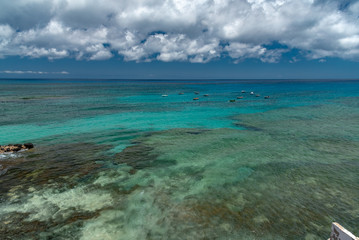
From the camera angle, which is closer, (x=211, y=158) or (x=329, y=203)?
(x=329, y=203)

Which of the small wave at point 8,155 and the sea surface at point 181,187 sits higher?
the sea surface at point 181,187

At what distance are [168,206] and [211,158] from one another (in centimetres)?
850

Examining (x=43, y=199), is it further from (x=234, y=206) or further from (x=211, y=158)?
(x=211, y=158)

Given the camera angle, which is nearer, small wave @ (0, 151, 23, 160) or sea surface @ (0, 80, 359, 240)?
sea surface @ (0, 80, 359, 240)

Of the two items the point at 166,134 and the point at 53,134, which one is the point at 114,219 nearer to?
the point at 166,134

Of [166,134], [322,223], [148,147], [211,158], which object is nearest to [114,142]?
[148,147]

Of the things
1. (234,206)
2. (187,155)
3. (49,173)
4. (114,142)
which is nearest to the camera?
(234,206)

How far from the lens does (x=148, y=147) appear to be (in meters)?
22.5

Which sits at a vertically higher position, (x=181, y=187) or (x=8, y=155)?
(x=181, y=187)

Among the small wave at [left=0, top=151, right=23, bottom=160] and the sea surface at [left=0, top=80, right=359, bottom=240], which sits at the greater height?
the sea surface at [left=0, top=80, right=359, bottom=240]

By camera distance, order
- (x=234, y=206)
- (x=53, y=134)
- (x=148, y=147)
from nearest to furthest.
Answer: (x=234, y=206) → (x=148, y=147) → (x=53, y=134)

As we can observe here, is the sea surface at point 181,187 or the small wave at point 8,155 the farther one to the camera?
the small wave at point 8,155

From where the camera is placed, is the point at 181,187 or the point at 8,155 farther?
the point at 8,155

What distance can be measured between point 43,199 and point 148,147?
37.0 ft
